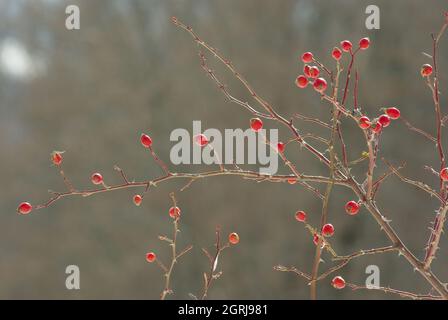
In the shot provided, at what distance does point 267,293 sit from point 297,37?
1.40m

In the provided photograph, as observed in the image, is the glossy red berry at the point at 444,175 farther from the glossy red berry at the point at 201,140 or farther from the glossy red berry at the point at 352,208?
the glossy red berry at the point at 201,140

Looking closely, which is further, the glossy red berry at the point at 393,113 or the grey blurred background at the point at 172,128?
the grey blurred background at the point at 172,128

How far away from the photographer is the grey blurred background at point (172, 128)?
127 inches

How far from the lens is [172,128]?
3.55 m

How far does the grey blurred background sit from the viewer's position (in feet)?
10.6

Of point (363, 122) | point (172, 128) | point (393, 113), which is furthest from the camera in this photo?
point (172, 128)

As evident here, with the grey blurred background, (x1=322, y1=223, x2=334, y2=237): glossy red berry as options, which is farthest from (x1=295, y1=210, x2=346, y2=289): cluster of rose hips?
the grey blurred background

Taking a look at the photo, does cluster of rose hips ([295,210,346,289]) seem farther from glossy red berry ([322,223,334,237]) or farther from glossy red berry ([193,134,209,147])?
glossy red berry ([193,134,209,147])

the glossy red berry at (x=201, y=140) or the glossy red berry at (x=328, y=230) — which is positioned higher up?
the glossy red berry at (x=201, y=140)

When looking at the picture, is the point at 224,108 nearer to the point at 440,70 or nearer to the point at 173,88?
the point at 173,88

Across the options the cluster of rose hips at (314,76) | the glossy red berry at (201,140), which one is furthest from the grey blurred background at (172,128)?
the glossy red berry at (201,140)

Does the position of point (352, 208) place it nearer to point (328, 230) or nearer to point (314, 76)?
point (328, 230)

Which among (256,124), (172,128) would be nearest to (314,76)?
(256,124)
